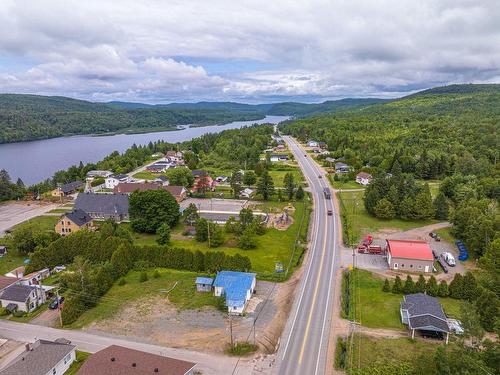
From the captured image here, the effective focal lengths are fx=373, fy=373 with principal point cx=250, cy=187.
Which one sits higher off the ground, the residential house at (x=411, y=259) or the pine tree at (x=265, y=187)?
the pine tree at (x=265, y=187)

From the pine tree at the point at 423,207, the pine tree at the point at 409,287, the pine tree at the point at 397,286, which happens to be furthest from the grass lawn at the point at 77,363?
the pine tree at the point at 423,207

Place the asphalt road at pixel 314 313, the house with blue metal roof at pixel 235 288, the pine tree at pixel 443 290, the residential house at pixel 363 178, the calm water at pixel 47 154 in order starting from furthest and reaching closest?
1. the calm water at pixel 47 154
2. the residential house at pixel 363 178
3. the pine tree at pixel 443 290
4. the house with blue metal roof at pixel 235 288
5. the asphalt road at pixel 314 313

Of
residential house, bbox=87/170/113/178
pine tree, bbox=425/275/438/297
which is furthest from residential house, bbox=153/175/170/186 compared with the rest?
pine tree, bbox=425/275/438/297

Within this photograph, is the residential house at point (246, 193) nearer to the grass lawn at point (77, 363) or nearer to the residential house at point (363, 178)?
the residential house at point (363, 178)

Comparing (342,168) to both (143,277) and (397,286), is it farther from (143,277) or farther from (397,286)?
(143,277)

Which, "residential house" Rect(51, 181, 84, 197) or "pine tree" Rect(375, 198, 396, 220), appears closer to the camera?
"pine tree" Rect(375, 198, 396, 220)

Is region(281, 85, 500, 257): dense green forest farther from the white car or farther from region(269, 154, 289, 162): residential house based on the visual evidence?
region(269, 154, 289, 162): residential house
